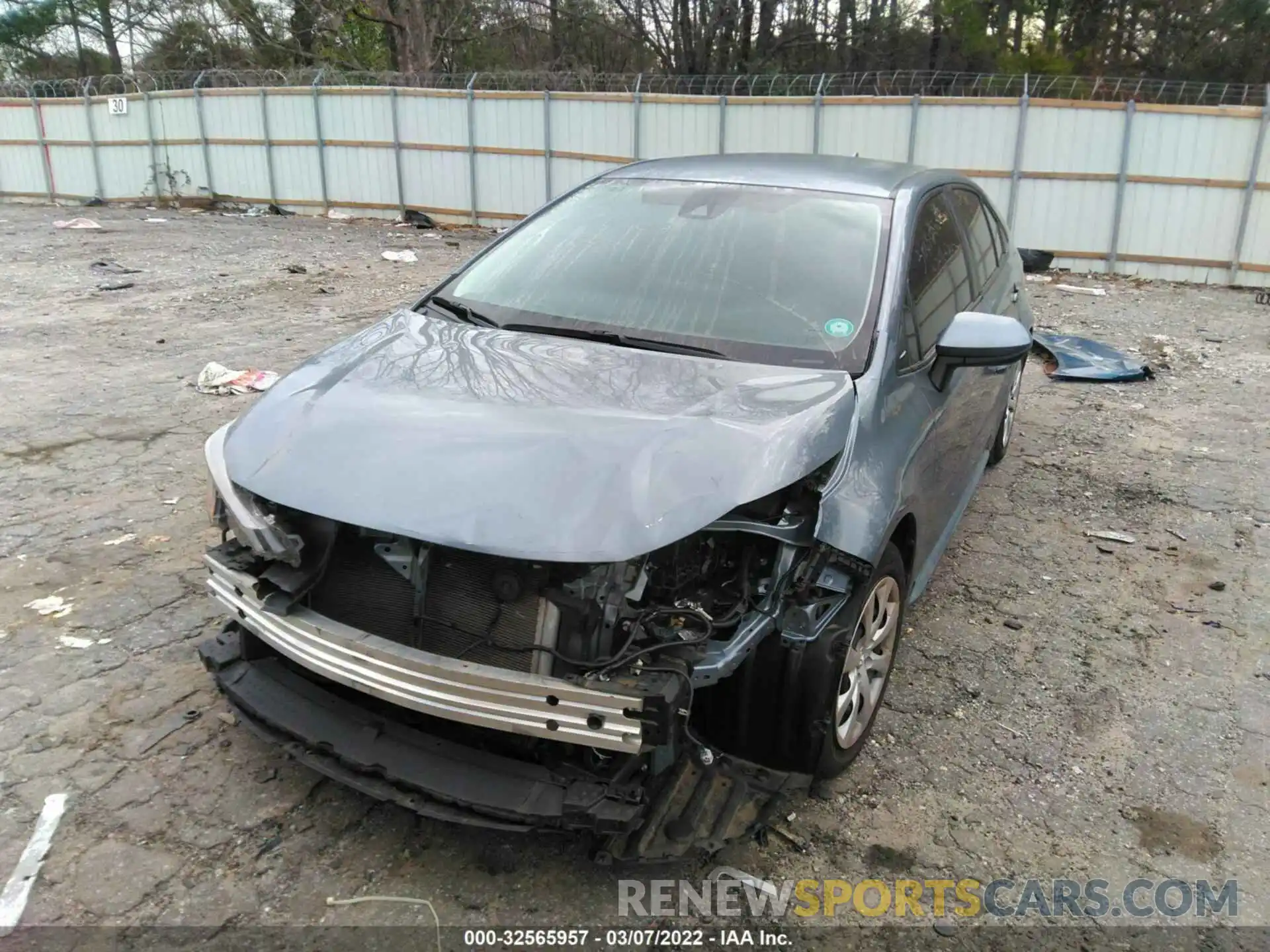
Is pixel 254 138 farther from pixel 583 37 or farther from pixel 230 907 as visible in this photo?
pixel 230 907

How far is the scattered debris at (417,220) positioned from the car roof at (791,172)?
43.9 feet

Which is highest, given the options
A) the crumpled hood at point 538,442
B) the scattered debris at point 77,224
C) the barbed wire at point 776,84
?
the barbed wire at point 776,84

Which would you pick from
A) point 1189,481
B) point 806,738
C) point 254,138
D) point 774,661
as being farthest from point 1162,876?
point 254,138

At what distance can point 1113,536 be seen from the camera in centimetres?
466

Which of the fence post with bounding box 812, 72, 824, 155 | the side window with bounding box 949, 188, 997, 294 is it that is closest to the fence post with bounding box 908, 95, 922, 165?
the fence post with bounding box 812, 72, 824, 155

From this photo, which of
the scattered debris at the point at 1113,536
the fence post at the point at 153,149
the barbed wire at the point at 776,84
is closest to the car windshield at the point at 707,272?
the scattered debris at the point at 1113,536

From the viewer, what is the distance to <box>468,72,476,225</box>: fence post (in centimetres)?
1627

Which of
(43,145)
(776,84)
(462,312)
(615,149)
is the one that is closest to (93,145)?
(43,145)

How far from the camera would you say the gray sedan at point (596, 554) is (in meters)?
2.26

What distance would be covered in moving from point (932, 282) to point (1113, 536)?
1.88m

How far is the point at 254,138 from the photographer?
1825cm

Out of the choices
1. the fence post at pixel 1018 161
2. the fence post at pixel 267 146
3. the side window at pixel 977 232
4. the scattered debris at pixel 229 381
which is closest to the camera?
the side window at pixel 977 232

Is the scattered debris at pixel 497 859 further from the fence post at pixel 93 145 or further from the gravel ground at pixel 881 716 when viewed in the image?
the fence post at pixel 93 145

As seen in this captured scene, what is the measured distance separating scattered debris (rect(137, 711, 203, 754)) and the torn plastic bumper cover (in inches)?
19.7
